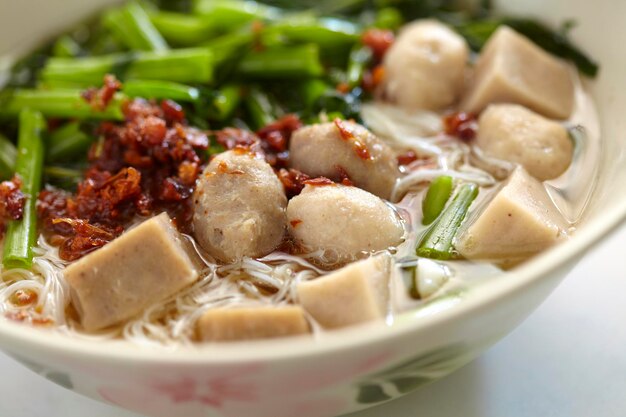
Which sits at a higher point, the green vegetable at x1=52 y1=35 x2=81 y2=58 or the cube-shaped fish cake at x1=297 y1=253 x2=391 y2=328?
the green vegetable at x1=52 y1=35 x2=81 y2=58

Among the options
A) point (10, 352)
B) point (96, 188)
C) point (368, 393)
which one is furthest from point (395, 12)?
point (10, 352)

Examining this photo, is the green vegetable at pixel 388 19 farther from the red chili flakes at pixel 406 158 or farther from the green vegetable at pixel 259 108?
the red chili flakes at pixel 406 158

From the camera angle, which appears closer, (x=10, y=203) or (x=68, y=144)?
(x=10, y=203)

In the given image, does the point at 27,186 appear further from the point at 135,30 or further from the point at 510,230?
the point at 510,230

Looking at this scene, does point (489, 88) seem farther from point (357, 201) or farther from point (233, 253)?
point (233, 253)

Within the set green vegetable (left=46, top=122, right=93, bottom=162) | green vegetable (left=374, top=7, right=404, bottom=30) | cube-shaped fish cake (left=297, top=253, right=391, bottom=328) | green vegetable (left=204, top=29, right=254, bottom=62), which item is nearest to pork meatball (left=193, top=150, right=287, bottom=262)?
cube-shaped fish cake (left=297, top=253, right=391, bottom=328)

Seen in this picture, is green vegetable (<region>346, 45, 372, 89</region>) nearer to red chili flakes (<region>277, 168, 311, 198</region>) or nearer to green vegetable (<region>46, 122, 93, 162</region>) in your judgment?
red chili flakes (<region>277, 168, 311, 198</region>)

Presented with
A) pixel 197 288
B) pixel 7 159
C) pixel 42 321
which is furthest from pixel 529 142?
pixel 7 159
